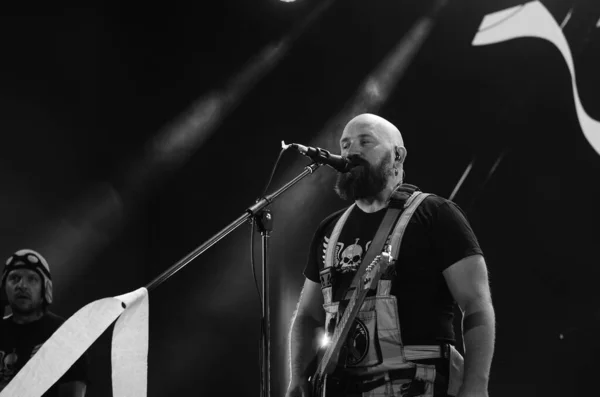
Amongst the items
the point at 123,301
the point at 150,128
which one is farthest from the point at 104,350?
the point at 123,301

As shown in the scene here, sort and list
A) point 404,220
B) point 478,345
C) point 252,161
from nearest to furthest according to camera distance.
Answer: point 478,345 < point 404,220 < point 252,161

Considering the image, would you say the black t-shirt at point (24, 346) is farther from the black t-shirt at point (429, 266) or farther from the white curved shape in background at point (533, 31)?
the white curved shape in background at point (533, 31)

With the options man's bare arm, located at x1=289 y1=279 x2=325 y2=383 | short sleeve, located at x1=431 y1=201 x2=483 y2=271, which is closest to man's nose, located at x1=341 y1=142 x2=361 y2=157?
short sleeve, located at x1=431 y1=201 x2=483 y2=271

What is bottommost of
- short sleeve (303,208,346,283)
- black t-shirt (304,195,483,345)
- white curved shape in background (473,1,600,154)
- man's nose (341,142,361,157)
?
black t-shirt (304,195,483,345)

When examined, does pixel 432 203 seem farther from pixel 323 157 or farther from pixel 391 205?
pixel 323 157

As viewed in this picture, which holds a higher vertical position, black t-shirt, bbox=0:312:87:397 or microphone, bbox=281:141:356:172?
microphone, bbox=281:141:356:172

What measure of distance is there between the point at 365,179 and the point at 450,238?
441mm

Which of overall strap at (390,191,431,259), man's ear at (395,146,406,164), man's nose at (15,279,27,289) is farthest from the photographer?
man's nose at (15,279,27,289)

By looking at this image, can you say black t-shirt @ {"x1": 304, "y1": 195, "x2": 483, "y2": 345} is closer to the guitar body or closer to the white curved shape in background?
the guitar body

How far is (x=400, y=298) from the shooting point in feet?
7.60

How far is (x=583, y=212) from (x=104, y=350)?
3493mm

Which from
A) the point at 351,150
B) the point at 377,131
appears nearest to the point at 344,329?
the point at 351,150

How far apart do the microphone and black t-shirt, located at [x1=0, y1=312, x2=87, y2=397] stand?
2.17 meters

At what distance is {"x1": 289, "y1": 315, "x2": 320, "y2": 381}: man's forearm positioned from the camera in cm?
257
